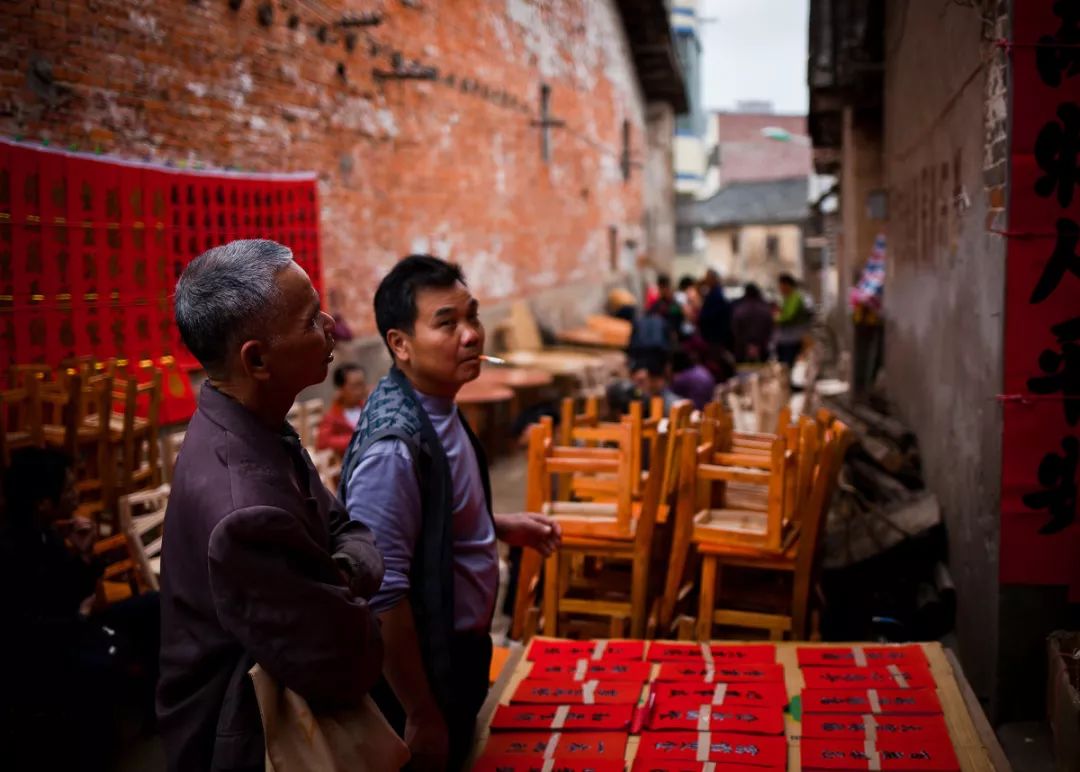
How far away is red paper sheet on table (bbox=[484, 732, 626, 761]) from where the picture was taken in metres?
2.82

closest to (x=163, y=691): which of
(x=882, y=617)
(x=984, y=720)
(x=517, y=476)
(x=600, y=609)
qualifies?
(x=984, y=720)

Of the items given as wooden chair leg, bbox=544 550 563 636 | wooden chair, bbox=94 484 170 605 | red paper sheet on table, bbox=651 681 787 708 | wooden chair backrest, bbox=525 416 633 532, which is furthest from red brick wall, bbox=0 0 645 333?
red paper sheet on table, bbox=651 681 787 708

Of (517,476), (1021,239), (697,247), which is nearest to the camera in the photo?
(1021,239)

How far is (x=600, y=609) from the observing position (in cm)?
421

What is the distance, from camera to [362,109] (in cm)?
968

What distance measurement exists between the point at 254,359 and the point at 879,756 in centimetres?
207

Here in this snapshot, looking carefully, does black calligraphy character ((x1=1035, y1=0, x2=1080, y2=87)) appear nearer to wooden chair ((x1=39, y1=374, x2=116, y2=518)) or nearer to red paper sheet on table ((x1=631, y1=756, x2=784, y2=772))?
red paper sheet on table ((x1=631, y1=756, x2=784, y2=772))

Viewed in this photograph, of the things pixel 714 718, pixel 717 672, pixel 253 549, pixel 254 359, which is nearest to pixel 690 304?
pixel 717 672

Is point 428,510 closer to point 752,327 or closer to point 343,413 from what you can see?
point 343,413

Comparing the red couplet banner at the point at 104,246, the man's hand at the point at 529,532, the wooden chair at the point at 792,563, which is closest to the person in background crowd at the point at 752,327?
the red couplet banner at the point at 104,246

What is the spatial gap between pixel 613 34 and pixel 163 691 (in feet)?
69.0

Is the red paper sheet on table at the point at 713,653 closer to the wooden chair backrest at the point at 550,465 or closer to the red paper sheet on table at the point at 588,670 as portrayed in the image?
the red paper sheet on table at the point at 588,670

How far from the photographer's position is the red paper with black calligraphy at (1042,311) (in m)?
3.31

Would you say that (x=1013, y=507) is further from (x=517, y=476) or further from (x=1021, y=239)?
(x=517, y=476)
